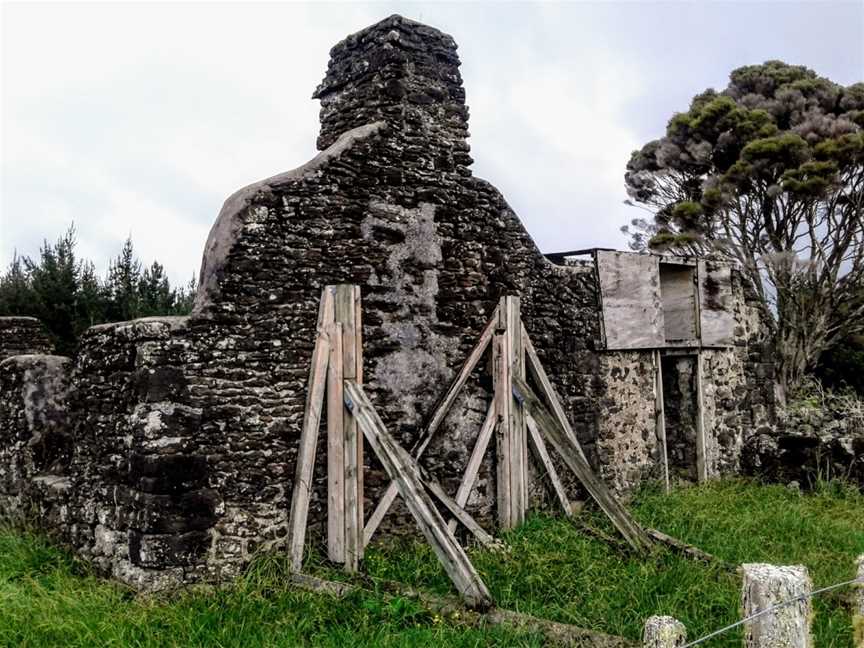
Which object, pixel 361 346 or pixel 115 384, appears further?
pixel 361 346

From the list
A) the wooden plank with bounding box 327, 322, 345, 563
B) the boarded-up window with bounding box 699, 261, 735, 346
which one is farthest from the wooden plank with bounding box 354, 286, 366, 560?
the boarded-up window with bounding box 699, 261, 735, 346

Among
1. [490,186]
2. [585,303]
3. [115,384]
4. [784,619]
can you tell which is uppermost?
[490,186]

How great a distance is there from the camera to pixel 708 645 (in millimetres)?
5234

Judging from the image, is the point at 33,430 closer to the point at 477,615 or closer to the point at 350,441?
the point at 350,441

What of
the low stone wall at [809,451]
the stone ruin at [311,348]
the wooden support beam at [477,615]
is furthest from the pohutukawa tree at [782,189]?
the wooden support beam at [477,615]

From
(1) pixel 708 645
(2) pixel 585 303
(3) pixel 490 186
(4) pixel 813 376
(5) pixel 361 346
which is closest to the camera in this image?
(1) pixel 708 645

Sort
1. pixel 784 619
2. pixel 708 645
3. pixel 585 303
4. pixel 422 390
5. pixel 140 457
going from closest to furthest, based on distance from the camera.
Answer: pixel 784 619 < pixel 708 645 < pixel 140 457 < pixel 422 390 < pixel 585 303

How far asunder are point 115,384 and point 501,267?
136 inches

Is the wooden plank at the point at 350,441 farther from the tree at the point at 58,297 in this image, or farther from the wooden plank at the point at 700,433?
the tree at the point at 58,297

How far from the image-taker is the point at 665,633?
3.46 m

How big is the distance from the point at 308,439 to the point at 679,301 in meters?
6.09

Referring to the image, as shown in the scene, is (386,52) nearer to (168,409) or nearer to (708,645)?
(168,409)

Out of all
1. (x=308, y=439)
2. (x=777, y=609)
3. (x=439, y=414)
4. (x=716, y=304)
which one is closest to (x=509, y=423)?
(x=439, y=414)

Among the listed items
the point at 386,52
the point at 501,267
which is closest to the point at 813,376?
the point at 501,267
